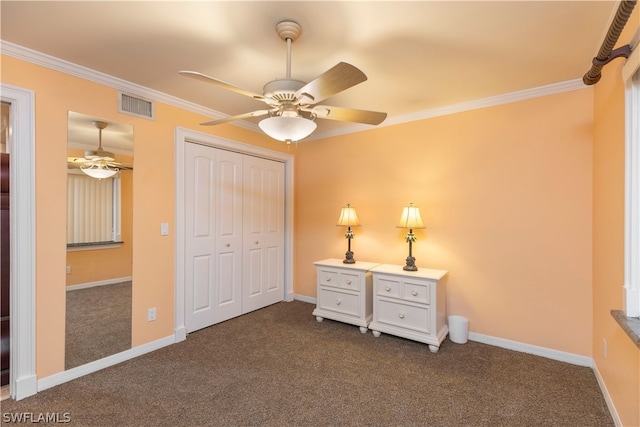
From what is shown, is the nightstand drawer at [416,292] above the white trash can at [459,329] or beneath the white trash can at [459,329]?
above

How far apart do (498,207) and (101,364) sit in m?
3.73

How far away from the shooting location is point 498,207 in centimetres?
283

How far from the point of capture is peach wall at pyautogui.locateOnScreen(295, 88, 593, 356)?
2500 mm

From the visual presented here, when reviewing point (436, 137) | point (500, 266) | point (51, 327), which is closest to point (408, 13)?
point (436, 137)

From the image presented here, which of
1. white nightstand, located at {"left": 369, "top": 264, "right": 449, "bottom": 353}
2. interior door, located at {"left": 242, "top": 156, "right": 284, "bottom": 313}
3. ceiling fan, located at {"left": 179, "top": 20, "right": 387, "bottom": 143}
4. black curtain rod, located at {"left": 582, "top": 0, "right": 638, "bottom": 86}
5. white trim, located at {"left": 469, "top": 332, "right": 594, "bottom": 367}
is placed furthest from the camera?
interior door, located at {"left": 242, "top": 156, "right": 284, "bottom": 313}

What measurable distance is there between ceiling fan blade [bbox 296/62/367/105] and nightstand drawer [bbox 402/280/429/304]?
1.97 m

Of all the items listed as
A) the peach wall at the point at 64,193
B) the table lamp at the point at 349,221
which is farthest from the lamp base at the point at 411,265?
the peach wall at the point at 64,193

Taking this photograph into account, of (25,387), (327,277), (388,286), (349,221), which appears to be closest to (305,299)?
(327,277)

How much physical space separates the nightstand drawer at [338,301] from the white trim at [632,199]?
6.88ft

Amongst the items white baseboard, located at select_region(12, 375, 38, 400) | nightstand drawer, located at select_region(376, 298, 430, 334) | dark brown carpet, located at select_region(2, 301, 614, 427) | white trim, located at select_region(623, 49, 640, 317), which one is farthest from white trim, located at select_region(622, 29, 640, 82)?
white baseboard, located at select_region(12, 375, 38, 400)

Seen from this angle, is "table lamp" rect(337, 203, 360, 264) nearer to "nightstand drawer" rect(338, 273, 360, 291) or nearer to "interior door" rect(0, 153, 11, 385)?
"nightstand drawer" rect(338, 273, 360, 291)

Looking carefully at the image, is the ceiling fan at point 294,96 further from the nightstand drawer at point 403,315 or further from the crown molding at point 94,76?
the nightstand drawer at point 403,315

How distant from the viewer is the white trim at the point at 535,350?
8.04 feet

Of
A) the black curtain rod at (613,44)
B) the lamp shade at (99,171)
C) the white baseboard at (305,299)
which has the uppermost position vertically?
the black curtain rod at (613,44)
